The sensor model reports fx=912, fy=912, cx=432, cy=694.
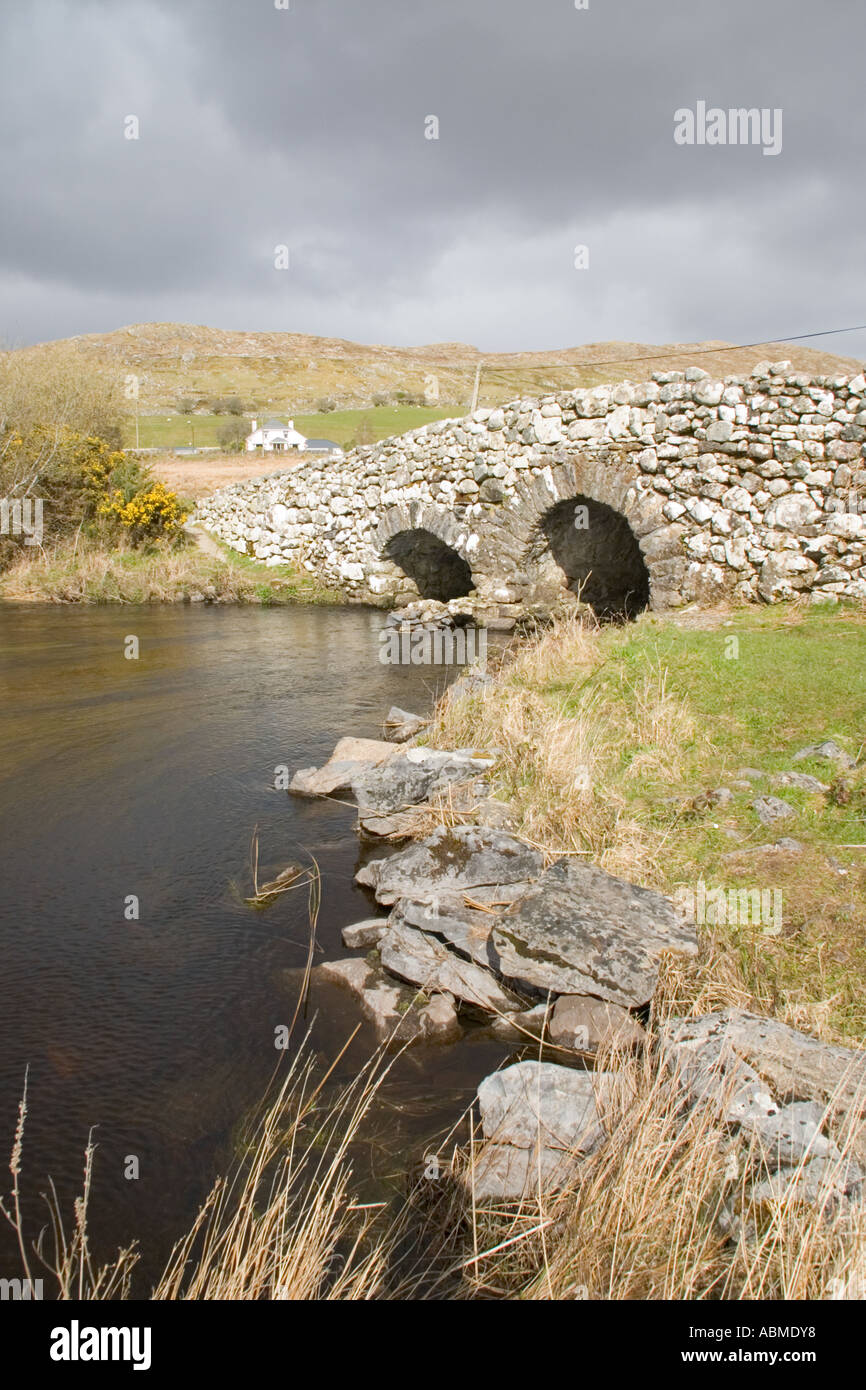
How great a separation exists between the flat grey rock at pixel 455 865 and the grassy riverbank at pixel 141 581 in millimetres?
16076

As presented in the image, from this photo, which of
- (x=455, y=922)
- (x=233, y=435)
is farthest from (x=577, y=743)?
Answer: (x=233, y=435)

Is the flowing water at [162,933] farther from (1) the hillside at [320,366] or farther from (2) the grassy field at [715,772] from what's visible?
(1) the hillside at [320,366]

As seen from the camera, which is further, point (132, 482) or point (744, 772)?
point (132, 482)

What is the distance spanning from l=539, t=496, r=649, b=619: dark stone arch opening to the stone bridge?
4cm

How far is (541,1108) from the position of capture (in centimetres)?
450

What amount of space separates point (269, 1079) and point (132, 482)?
2262cm

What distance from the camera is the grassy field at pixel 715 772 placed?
5508mm

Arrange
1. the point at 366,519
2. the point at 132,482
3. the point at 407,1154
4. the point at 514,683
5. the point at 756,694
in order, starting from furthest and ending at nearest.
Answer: the point at 132,482
the point at 366,519
the point at 514,683
the point at 756,694
the point at 407,1154

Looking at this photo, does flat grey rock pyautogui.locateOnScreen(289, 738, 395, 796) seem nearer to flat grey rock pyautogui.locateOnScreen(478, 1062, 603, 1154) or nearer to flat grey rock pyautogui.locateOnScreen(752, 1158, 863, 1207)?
flat grey rock pyautogui.locateOnScreen(478, 1062, 603, 1154)

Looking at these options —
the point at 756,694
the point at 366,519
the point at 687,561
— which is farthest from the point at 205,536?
the point at 756,694

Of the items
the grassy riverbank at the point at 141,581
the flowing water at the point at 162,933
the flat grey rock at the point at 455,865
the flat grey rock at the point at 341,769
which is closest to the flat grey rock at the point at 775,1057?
the flowing water at the point at 162,933

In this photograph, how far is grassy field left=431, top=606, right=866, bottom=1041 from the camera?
217 inches

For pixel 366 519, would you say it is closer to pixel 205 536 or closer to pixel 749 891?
Result: pixel 205 536
